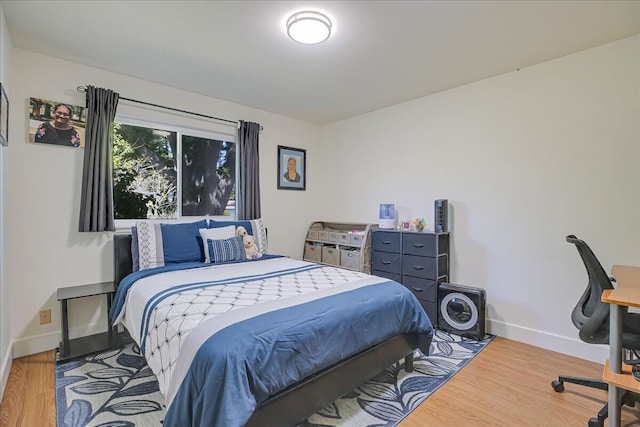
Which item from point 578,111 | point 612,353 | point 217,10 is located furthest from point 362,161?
point 612,353

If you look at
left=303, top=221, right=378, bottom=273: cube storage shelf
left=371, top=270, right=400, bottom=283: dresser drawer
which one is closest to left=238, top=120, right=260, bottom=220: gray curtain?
left=303, top=221, right=378, bottom=273: cube storage shelf

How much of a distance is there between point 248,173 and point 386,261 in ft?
6.48

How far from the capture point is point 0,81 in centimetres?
201

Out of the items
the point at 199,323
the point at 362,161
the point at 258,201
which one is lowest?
the point at 199,323

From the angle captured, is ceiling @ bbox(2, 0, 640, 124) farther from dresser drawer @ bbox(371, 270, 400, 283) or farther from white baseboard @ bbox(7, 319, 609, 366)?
white baseboard @ bbox(7, 319, 609, 366)

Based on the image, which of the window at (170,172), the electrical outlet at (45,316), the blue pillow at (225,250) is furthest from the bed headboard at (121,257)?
the blue pillow at (225,250)

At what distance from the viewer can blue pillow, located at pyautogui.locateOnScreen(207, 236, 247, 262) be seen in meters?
3.03

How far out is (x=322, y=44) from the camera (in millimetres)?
2473

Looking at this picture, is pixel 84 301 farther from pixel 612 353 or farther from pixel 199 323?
pixel 612 353

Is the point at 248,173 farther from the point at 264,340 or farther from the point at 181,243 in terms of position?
the point at 264,340

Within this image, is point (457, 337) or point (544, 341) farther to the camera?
point (457, 337)

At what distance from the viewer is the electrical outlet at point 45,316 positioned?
106 inches

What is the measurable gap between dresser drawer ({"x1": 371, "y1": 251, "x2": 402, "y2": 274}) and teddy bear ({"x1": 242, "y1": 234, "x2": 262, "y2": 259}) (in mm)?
1371

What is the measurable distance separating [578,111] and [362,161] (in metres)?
2.36
